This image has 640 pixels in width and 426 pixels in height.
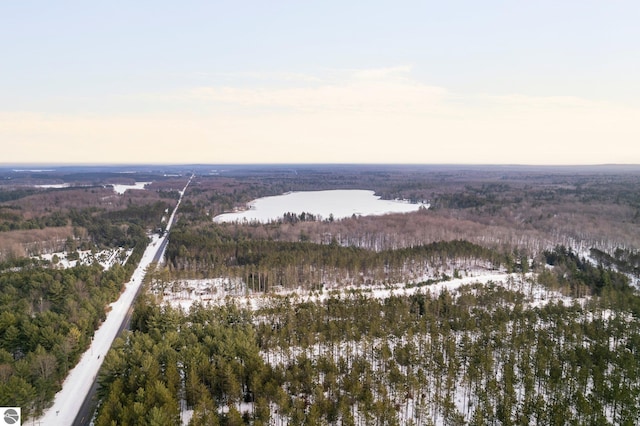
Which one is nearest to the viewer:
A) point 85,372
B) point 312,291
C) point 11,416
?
point 11,416

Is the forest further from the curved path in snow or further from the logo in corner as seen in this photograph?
the logo in corner

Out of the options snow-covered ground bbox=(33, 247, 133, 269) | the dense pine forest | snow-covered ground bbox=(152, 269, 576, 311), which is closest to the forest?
the dense pine forest

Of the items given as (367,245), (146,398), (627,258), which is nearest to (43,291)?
(146,398)

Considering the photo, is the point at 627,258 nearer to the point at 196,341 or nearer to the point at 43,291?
the point at 196,341

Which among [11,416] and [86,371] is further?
[86,371]

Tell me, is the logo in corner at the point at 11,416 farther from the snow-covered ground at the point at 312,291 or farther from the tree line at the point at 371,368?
the snow-covered ground at the point at 312,291

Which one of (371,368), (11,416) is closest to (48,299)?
(11,416)

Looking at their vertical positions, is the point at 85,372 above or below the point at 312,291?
below

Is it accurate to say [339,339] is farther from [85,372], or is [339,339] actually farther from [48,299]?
[48,299]

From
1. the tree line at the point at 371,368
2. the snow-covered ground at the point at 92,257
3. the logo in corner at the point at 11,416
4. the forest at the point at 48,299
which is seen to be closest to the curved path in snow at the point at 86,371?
the forest at the point at 48,299
